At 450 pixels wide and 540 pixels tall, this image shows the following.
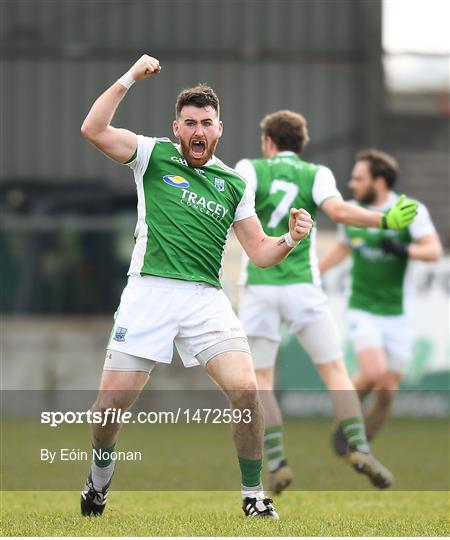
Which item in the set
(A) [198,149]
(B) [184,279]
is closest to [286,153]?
(A) [198,149]

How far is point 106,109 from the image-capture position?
697 cm

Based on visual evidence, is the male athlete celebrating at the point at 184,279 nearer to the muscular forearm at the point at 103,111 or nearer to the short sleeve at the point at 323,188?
the muscular forearm at the point at 103,111

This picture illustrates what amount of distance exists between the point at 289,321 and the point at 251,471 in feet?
7.53

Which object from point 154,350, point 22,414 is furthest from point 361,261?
point 22,414

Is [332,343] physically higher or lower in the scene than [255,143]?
lower

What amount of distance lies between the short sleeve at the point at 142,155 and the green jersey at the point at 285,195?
77.8 inches

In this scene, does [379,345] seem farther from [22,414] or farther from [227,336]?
[22,414]

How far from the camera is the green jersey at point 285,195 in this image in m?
9.22

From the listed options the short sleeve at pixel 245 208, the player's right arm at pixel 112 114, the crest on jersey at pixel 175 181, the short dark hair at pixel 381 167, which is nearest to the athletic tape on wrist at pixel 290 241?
the short sleeve at pixel 245 208

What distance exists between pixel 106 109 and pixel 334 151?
12971mm

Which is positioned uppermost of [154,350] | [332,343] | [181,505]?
[332,343]

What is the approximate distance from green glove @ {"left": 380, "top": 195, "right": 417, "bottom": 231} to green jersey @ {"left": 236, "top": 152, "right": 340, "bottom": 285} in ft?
1.50

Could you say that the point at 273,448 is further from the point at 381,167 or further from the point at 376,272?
the point at 381,167

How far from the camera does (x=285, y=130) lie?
9430 millimetres
